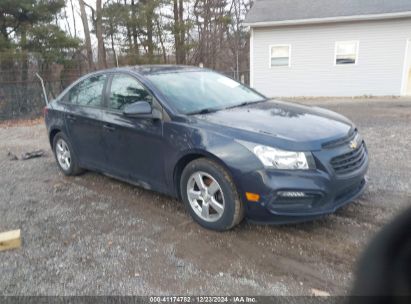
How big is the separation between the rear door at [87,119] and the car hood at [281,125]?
1.61 m

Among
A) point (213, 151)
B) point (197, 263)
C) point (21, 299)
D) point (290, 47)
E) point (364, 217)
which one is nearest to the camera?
point (21, 299)

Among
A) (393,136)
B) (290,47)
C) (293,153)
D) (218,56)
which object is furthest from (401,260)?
(218,56)

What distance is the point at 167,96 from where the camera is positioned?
12.2 feet

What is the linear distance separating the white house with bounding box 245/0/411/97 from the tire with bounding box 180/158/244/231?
12.8m

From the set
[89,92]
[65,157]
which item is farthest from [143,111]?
[65,157]

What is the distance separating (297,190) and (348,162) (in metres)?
0.65

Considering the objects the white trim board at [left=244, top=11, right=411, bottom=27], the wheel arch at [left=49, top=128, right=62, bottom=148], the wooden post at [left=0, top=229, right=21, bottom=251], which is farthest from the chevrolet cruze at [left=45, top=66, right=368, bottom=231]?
the white trim board at [left=244, top=11, right=411, bottom=27]

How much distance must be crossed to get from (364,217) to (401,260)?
106 inches

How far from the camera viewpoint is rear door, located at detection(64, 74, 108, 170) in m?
4.38

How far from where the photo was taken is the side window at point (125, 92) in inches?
152

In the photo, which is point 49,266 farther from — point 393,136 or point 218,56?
point 218,56

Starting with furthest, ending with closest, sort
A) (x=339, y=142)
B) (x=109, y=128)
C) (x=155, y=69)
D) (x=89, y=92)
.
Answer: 1. (x=89, y=92)
2. (x=155, y=69)
3. (x=109, y=128)
4. (x=339, y=142)

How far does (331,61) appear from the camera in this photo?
1440 centimetres

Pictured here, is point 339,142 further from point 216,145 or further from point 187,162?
point 187,162
